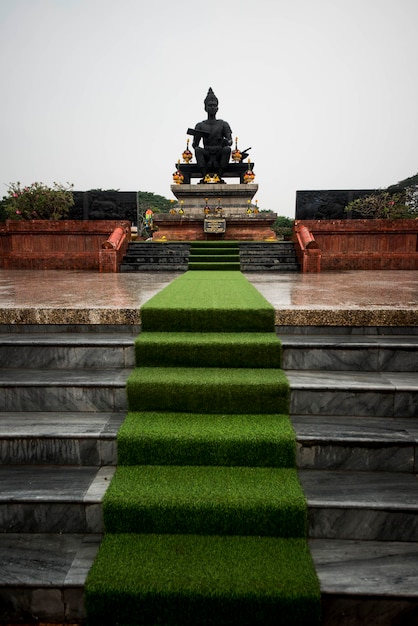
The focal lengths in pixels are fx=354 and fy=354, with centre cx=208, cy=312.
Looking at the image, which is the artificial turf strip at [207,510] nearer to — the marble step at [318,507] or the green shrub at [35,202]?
the marble step at [318,507]

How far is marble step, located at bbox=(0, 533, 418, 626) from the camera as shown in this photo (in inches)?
69.8

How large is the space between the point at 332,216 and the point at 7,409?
65.3 feet

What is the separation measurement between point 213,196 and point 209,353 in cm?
1373

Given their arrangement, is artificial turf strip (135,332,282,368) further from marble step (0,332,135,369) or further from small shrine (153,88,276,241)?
small shrine (153,88,276,241)

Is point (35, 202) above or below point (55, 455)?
above

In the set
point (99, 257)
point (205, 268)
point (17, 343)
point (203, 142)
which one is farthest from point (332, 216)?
point (17, 343)

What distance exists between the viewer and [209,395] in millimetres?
2717

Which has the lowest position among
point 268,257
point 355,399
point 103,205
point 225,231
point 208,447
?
point 208,447

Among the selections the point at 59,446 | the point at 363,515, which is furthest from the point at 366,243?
the point at 59,446

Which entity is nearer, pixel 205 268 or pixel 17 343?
pixel 17 343

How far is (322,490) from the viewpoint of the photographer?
86.6 inches

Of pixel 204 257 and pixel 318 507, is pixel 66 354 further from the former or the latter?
pixel 204 257

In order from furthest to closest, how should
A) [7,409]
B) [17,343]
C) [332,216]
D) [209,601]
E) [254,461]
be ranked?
[332,216] < [17,343] < [7,409] < [254,461] < [209,601]

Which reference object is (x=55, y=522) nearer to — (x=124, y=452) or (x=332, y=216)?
(x=124, y=452)
